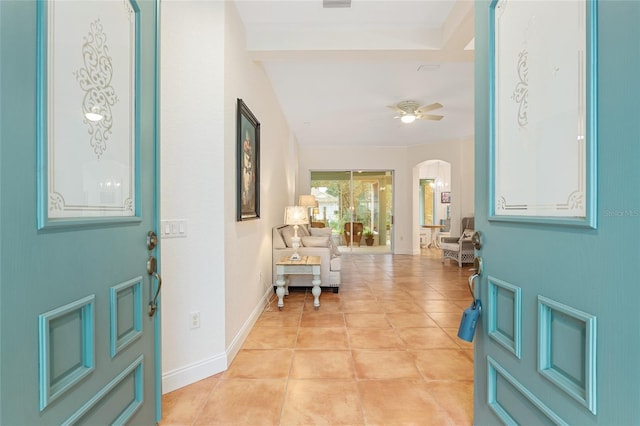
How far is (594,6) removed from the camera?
2.51 feet

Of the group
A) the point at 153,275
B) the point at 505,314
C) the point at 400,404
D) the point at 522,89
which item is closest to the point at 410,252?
the point at 400,404

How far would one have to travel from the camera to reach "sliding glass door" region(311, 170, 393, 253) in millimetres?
8633

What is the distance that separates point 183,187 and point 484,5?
1973 mm

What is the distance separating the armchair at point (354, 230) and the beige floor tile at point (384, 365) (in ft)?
20.7

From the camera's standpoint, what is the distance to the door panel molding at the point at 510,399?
3.12 ft

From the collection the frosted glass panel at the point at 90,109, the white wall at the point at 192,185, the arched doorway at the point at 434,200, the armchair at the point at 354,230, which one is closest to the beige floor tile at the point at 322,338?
the white wall at the point at 192,185

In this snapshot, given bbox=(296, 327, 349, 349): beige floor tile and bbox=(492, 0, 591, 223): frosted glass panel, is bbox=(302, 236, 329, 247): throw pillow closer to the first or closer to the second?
bbox=(296, 327, 349, 349): beige floor tile

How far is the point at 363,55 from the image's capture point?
119 inches

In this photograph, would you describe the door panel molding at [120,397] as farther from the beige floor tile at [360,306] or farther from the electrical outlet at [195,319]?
the beige floor tile at [360,306]

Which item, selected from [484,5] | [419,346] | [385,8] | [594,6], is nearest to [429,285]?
[419,346]

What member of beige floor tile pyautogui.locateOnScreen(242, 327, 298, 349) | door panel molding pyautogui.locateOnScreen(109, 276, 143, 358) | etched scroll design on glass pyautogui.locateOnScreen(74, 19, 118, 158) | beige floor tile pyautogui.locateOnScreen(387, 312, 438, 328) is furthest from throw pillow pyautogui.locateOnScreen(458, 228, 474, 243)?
etched scroll design on glass pyautogui.locateOnScreen(74, 19, 118, 158)

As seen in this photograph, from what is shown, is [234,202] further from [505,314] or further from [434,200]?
[434,200]

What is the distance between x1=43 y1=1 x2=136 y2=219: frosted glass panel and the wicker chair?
6.46m

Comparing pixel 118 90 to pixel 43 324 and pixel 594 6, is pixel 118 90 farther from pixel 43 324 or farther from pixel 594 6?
pixel 594 6
